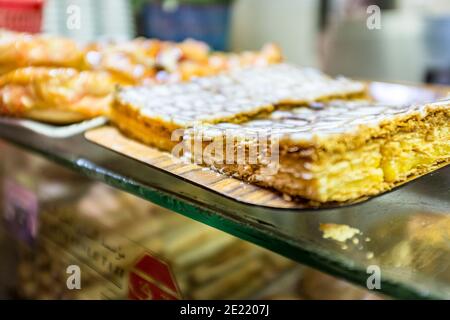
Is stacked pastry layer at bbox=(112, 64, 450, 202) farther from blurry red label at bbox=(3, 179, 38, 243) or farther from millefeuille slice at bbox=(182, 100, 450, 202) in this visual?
blurry red label at bbox=(3, 179, 38, 243)

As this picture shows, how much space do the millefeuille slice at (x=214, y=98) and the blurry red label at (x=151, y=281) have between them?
0.27 m

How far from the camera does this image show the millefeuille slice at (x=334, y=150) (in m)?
0.92

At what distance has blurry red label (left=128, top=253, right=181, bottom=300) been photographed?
1150mm

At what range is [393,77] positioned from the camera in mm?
2822

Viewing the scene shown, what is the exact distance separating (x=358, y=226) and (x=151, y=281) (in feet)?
1.81

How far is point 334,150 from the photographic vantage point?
917mm

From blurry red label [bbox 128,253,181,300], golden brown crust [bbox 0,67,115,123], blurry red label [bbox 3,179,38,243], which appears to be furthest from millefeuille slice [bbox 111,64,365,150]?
blurry red label [bbox 3,179,38,243]

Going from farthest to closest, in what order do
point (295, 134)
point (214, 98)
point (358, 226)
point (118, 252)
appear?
point (214, 98) < point (118, 252) < point (295, 134) < point (358, 226)

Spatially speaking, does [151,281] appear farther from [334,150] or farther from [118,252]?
[334,150]

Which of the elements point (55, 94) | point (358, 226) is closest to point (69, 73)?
point (55, 94)

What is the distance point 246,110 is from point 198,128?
0.22m

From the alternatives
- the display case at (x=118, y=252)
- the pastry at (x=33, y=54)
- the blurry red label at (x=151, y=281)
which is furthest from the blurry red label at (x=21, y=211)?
the blurry red label at (x=151, y=281)
